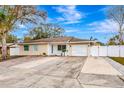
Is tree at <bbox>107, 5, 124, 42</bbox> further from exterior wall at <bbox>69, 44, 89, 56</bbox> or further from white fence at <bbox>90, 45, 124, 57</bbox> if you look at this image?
exterior wall at <bbox>69, 44, 89, 56</bbox>

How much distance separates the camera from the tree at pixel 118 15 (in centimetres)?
2930

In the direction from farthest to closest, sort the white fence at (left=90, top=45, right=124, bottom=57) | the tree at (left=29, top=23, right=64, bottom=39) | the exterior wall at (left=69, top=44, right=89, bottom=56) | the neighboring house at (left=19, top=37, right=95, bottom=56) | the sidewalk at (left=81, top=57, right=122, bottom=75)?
the tree at (left=29, top=23, right=64, bottom=39) < the neighboring house at (left=19, top=37, right=95, bottom=56) < the exterior wall at (left=69, top=44, right=89, bottom=56) < the white fence at (left=90, top=45, right=124, bottom=57) < the sidewalk at (left=81, top=57, right=122, bottom=75)

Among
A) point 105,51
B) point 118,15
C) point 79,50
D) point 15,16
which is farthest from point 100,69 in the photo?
point 118,15

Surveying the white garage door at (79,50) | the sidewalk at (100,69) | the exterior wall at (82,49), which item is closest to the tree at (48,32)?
the exterior wall at (82,49)

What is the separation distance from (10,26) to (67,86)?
1593 centimetres

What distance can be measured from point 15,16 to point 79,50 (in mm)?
9199

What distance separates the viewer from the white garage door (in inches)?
1009

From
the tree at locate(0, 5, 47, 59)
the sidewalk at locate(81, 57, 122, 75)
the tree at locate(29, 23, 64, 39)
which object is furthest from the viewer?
the tree at locate(29, 23, 64, 39)

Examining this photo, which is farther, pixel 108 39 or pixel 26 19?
pixel 108 39

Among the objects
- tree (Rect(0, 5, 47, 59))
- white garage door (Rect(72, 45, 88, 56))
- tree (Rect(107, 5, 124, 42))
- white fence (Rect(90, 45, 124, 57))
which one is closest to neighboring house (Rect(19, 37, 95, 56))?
white garage door (Rect(72, 45, 88, 56))
